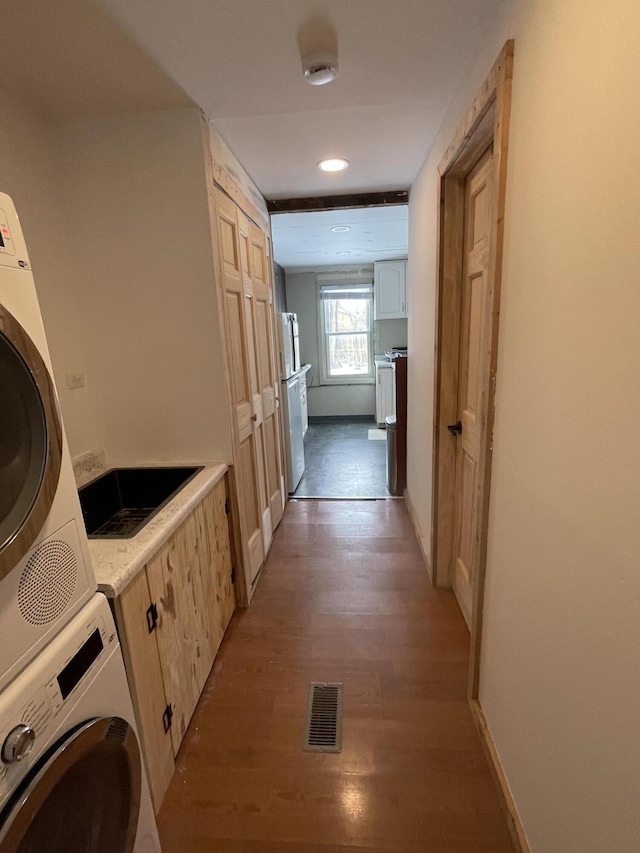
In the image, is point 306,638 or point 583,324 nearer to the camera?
Answer: point 583,324

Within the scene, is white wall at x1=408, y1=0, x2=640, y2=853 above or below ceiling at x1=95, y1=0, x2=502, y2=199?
below

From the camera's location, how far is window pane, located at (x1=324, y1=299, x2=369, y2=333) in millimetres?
6324

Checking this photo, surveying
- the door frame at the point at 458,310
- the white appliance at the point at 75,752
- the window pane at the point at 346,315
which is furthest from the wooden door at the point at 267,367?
the window pane at the point at 346,315

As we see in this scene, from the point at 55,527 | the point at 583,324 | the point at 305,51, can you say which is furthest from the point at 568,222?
the point at 55,527

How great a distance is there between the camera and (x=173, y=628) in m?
1.41

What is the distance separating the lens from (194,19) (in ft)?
3.87

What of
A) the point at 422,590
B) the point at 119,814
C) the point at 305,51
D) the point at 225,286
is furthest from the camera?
the point at 422,590

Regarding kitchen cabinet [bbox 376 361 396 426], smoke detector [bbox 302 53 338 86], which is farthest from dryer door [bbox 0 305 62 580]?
kitchen cabinet [bbox 376 361 396 426]

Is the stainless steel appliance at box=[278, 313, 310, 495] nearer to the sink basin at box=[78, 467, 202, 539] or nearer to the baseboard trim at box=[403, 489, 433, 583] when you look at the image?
the baseboard trim at box=[403, 489, 433, 583]

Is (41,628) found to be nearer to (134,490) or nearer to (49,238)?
(134,490)

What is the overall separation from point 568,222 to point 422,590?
2.01 meters

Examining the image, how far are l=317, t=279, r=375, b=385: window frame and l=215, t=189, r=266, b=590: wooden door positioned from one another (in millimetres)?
3956

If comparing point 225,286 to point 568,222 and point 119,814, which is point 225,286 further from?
point 119,814

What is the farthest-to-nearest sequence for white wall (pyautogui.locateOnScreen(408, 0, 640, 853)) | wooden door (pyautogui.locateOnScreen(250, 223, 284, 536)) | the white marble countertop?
wooden door (pyautogui.locateOnScreen(250, 223, 284, 536)), the white marble countertop, white wall (pyautogui.locateOnScreen(408, 0, 640, 853))
